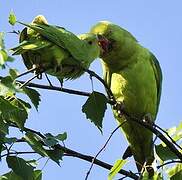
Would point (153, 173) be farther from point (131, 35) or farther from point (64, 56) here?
point (131, 35)

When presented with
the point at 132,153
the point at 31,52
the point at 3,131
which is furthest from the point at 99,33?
the point at 3,131

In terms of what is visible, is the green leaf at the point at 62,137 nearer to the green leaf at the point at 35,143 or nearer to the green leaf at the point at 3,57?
the green leaf at the point at 35,143

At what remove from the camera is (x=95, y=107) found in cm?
304

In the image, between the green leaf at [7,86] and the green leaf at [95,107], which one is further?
the green leaf at [95,107]

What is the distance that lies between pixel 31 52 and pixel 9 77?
0.88m

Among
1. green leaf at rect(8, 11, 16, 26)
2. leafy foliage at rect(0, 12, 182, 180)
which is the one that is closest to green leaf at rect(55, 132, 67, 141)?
leafy foliage at rect(0, 12, 182, 180)

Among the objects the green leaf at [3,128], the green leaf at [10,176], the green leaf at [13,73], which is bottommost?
the green leaf at [10,176]

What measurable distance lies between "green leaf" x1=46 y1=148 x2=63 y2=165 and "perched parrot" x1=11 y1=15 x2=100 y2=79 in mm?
478

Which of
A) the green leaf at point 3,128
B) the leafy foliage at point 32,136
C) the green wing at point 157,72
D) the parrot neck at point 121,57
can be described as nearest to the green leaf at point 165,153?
the leafy foliage at point 32,136

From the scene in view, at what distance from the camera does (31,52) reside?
323 centimetres

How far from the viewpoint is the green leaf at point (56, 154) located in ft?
8.99

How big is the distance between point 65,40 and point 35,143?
2.25 feet

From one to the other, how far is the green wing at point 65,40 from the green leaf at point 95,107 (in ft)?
0.78

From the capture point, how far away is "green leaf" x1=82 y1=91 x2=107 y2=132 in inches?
119
